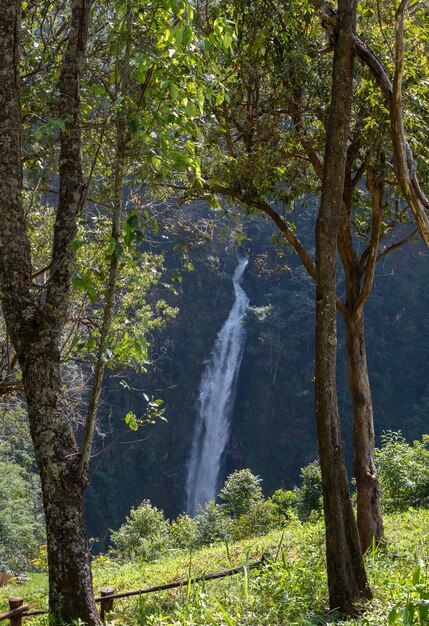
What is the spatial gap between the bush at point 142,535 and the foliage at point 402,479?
Answer: 187 inches

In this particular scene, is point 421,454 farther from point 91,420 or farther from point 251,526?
point 91,420

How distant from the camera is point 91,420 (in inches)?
149

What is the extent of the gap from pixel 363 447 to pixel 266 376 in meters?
33.8

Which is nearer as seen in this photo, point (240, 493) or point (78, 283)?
point (78, 283)

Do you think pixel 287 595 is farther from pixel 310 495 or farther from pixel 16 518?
pixel 16 518

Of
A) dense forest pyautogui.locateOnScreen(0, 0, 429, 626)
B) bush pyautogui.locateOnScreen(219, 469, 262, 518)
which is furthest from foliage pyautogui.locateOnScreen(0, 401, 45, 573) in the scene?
dense forest pyautogui.locateOnScreen(0, 0, 429, 626)

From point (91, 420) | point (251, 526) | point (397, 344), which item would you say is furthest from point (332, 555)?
point (397, 344)

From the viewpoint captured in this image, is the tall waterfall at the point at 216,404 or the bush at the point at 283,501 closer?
the bush at the point at 283,501

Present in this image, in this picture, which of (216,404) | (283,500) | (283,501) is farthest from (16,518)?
(216,404)

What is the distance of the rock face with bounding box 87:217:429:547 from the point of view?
37.2 meters

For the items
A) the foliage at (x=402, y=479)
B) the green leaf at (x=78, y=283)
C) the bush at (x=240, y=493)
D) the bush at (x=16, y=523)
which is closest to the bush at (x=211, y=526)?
the bush at (x=240, y=493)

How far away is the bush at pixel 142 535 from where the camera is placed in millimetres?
13283

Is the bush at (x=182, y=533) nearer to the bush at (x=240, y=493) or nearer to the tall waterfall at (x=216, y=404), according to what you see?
the bush at (x=240, y=493)

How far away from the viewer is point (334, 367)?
4.03 meters
